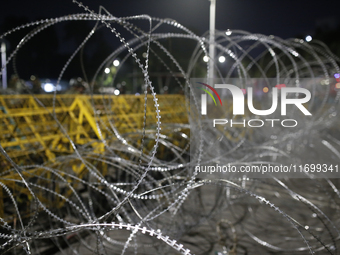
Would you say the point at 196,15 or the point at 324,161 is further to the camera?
the point at 196,15

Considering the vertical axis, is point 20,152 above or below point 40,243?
above

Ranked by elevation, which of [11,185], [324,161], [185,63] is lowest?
[324,161]

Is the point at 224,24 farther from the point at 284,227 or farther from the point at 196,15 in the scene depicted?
the point at 284,227

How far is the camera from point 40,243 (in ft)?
11.1

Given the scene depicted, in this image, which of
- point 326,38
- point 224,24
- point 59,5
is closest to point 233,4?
point 224,24

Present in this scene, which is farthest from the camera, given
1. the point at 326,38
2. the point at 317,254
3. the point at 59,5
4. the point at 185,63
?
the point at 326,38

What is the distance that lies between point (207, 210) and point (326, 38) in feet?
82.5

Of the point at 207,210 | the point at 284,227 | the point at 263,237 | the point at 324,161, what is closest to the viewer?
the point at 263,237

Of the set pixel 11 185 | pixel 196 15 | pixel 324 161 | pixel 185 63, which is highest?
pixel 196 15

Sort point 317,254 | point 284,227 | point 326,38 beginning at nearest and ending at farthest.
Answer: point 317,254 → point 284,227 → point 326,38

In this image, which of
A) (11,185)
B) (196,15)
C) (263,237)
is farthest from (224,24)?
(11,185)

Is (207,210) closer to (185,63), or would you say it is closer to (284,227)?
(284,227)

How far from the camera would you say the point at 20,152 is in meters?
4.02

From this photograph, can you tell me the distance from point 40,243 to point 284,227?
2.99 m
